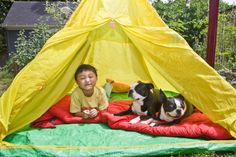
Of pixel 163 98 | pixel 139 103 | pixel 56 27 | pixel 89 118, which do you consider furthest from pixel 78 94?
pixel 56 27

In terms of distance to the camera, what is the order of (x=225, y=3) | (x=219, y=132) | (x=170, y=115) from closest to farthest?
1. (x=219, y=132)
2. (x=170, y=115)
3. (x=225, y=3)

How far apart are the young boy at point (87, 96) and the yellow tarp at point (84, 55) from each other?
17cm

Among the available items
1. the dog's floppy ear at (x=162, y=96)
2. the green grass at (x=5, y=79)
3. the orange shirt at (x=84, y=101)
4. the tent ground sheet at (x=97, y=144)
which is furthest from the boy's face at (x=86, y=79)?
the green grass at (x=5, y=79)

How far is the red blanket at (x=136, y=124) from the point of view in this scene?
2.85 metres

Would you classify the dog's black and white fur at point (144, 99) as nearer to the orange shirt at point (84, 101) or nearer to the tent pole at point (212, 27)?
the orange shirt at point (84, 101)

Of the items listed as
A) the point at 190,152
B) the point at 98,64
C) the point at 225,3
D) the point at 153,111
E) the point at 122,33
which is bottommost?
the point at 190,152

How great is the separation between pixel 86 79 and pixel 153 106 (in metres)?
0.66

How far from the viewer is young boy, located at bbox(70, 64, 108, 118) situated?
10.7 feet

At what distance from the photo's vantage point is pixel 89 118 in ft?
10.8

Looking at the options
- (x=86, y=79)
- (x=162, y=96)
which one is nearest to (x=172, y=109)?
(x=162, y=96)

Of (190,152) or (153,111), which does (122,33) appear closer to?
(153,111)

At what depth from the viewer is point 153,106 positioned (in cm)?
319

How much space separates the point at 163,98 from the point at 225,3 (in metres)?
5.75

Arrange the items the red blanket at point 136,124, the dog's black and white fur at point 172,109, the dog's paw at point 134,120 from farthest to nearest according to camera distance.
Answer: the dog's paw at point 134,120
the dog's black and white fur at point 172,109
the red blanket at point 136,124
